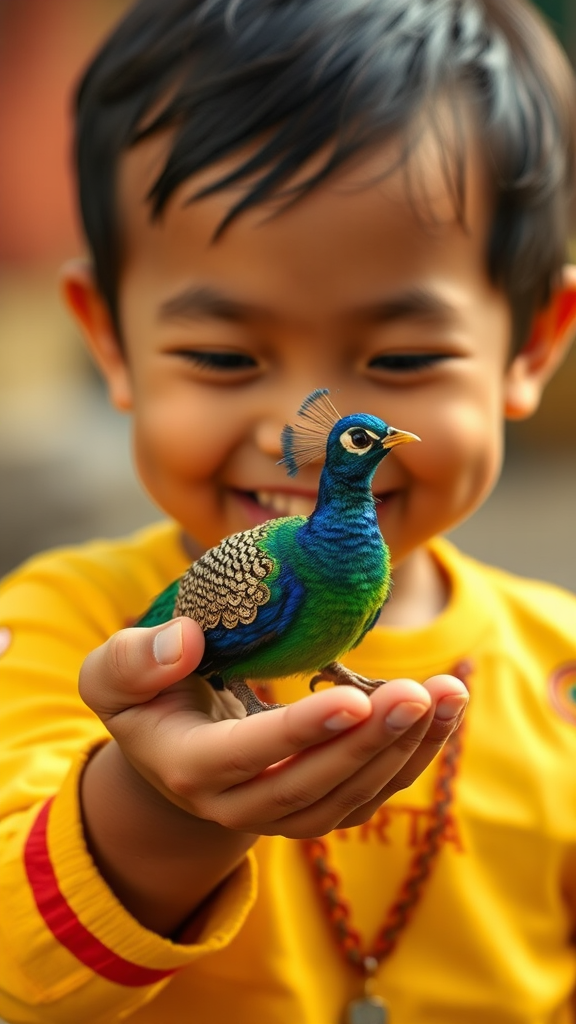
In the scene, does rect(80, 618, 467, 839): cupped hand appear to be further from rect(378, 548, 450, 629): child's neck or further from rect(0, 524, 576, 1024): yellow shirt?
rect(378, 548, 450, 629): child's neck

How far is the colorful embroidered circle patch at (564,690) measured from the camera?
115 cm

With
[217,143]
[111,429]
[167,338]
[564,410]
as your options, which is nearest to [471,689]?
[167,338]

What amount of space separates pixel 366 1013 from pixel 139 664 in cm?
54

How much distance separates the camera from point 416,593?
3.87ft

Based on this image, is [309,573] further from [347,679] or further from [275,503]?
[275,503]

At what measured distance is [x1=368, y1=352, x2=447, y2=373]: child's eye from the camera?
2.96 ft

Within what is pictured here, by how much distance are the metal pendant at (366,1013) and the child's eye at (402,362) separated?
1.78ft

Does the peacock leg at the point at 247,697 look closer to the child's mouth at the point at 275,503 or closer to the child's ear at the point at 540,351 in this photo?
the child's mouth at the point at 275,503

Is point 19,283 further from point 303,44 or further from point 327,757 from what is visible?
point 327,757

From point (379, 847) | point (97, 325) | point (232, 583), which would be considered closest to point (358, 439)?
point (232, 583)

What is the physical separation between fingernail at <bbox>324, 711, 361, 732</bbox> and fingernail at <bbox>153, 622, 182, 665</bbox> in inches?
3.7

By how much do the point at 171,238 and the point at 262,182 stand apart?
104 mm

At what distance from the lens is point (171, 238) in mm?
962

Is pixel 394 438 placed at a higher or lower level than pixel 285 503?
higher
